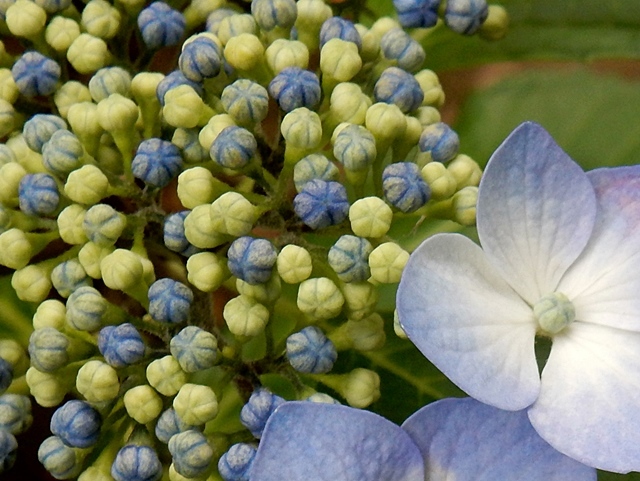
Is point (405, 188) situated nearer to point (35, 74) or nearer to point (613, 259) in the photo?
point (613, 259)

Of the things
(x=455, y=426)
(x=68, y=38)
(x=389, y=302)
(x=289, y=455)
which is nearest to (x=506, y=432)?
(x=455, y=426)

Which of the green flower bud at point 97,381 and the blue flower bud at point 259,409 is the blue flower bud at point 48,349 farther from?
the blue flower bud at point 259,409

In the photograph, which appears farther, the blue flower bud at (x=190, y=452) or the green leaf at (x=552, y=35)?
the green leaf at (x=552, y=35)

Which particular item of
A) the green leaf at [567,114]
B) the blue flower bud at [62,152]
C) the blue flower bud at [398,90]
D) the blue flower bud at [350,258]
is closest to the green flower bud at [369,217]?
the blue flower bud at [350,258]

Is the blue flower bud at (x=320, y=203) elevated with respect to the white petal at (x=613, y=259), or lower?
elevated

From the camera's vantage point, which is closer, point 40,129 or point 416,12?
point 40,129

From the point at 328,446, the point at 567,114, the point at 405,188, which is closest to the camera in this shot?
the point at 328,446

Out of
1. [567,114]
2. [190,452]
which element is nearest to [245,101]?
[190,452]
